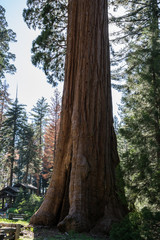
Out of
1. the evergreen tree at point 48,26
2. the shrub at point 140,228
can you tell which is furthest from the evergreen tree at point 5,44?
the shrub at point 140,228

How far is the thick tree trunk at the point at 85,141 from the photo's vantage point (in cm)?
536

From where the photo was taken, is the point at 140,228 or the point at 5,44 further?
the point at 5,44

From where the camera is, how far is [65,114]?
6.98 metres

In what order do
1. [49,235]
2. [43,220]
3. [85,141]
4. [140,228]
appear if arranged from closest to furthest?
[140,228], [49,235], [43,220], [85,141]

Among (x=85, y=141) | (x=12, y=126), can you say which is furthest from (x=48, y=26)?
(x=12, y=126)

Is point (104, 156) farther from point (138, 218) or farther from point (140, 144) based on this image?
point (138, 218)

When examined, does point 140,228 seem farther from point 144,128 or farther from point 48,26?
point 48,26

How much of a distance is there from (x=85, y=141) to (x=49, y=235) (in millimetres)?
2395

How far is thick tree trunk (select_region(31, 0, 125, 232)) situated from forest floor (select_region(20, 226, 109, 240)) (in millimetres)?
255

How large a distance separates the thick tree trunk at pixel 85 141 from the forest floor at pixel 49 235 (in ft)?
0.84

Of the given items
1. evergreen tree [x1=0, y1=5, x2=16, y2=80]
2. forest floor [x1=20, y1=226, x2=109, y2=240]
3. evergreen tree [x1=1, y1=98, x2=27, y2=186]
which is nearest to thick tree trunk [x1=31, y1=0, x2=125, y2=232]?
forest floor [x1=20, y1=226, x2=109, y2=240]

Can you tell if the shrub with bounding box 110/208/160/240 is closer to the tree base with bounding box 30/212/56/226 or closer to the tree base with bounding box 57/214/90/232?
the tree base with bounding box 57/214/90/232

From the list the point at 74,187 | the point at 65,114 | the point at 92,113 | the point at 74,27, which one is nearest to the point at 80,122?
the point at 92,113

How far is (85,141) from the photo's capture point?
5.98 metres
